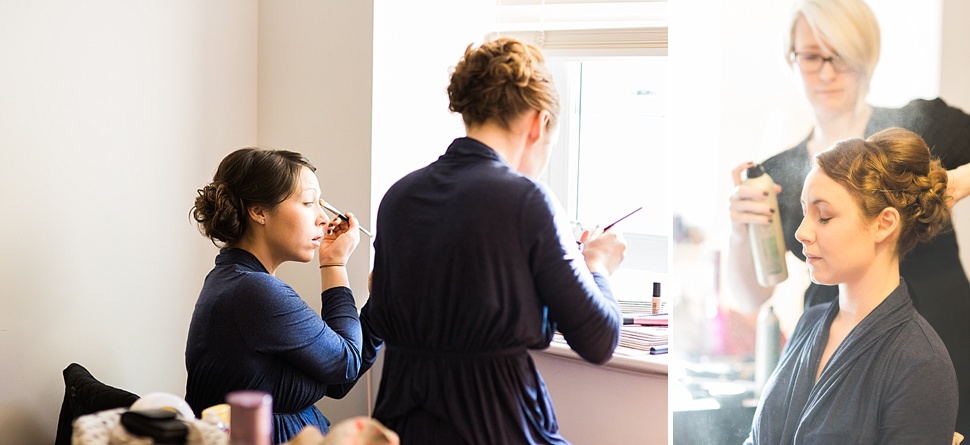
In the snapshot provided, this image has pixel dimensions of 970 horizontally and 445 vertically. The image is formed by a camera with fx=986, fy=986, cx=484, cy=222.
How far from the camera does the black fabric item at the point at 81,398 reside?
1.71 metres

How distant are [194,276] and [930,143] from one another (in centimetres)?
162

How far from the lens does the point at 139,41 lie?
213 cm

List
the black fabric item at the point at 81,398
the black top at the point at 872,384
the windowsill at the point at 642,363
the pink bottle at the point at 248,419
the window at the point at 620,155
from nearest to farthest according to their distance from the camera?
the pink bottle at the point at 248,419 → the black top at the point at 872,384 → the black fabric item at the point at 81,398 → the windowsill at the point at 642,363 → the window at the point at 620,155

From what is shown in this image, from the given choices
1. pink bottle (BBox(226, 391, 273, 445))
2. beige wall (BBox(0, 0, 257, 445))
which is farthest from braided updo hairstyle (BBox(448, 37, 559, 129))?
beige wall (BBox(0, 0, 257, 445))

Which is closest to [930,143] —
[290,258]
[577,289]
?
[577,289]

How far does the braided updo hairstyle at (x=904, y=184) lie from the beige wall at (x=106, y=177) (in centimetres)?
146

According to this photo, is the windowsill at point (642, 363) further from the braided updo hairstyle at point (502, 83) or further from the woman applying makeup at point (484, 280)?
the braided updo hairstyle at point (502, 83)

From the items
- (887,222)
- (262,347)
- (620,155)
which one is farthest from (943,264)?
(262,347)

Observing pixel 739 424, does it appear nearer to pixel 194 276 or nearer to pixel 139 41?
pixel 194 276

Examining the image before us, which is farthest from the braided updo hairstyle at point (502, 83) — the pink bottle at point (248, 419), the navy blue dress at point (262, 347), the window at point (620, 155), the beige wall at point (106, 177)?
the window at point (620, 155)

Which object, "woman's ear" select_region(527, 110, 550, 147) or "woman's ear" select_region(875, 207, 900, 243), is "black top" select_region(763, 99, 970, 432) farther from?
"woman's ear" select_region(527, 110, 550, 147)

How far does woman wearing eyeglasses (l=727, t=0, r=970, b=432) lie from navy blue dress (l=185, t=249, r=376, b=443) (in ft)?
2.79

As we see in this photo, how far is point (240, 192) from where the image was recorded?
187 cm

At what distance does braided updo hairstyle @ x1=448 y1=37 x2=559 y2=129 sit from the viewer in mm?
1345
